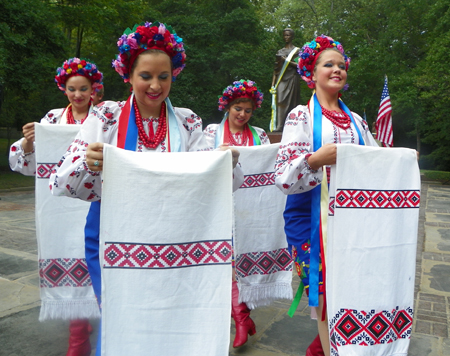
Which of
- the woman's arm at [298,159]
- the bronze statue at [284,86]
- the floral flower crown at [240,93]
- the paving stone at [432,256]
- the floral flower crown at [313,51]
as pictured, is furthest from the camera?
the bronze statue at [284,86]

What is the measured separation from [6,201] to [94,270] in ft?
30.1

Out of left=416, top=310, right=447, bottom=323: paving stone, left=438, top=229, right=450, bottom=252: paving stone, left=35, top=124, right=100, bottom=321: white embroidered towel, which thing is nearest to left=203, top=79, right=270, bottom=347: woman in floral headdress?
left=35, top=124, right=100, bottom=321: white embroidered towel

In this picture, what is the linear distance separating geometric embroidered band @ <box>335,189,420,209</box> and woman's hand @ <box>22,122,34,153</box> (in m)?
2.33

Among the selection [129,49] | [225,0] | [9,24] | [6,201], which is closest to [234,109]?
[129,49]

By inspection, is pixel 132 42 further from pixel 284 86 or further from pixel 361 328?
pixel 284 86

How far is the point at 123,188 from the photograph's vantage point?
1.90m

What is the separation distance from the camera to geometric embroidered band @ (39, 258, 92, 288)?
3166 millimetres

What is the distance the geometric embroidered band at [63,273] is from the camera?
10.4ft

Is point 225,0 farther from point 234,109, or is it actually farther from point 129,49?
point 129,49

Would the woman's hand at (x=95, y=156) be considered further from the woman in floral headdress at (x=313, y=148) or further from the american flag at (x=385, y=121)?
the american flag at (x=385, y=121)

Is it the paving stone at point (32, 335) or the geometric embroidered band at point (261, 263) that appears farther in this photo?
the geometric embroidered band at point (261, 263)

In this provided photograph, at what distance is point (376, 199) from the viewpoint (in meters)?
2.24

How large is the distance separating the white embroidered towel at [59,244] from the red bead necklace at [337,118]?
185 centimetres

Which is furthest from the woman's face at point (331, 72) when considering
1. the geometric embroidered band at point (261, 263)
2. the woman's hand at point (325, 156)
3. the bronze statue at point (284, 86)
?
the bronze statue at point (284, 86)
